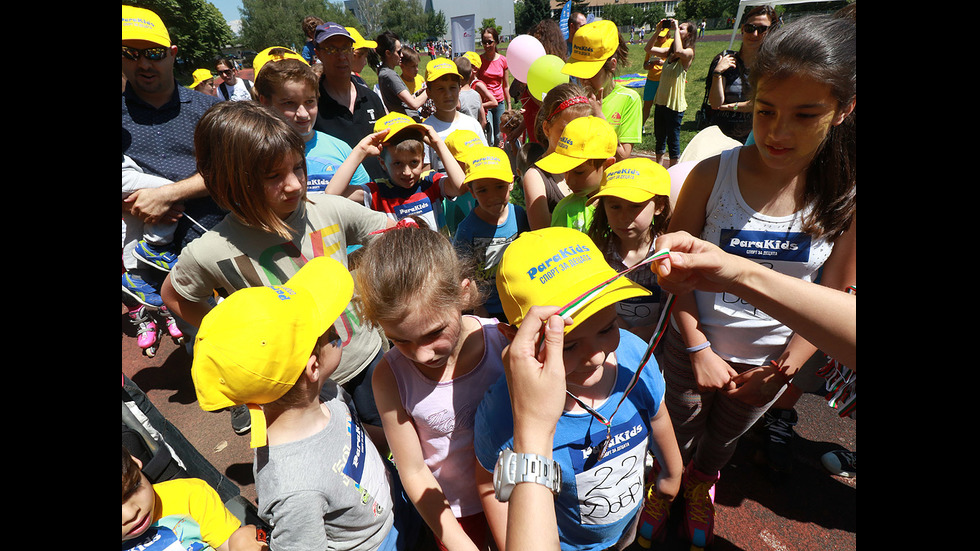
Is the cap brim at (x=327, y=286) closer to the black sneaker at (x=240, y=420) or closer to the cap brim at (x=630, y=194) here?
the cap brim at (x=630, y=194)

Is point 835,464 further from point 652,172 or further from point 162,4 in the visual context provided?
point 162,4

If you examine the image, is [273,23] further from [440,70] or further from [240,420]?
[240,420]

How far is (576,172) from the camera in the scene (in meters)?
2.79

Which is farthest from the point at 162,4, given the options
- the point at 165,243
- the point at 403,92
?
the point at 165,243

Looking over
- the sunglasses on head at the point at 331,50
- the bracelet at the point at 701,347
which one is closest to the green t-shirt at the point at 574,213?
the bracelet at the point at 701,347

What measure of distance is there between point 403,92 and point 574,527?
578 centimetres

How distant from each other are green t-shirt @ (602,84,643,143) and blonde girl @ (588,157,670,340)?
6.47ft

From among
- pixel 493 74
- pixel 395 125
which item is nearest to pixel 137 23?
pixel 395 125

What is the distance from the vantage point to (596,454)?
1.68 metres

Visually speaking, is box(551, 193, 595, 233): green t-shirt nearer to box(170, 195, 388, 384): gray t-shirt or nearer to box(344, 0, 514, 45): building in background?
box(170, 195, 388, 384): gray t-shirt

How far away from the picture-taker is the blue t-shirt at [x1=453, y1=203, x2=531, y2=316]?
3006 millimetres

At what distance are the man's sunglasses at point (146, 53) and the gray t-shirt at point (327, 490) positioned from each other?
2320 millimetres

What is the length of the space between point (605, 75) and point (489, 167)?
2.28m

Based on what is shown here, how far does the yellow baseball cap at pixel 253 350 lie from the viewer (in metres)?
1.43
